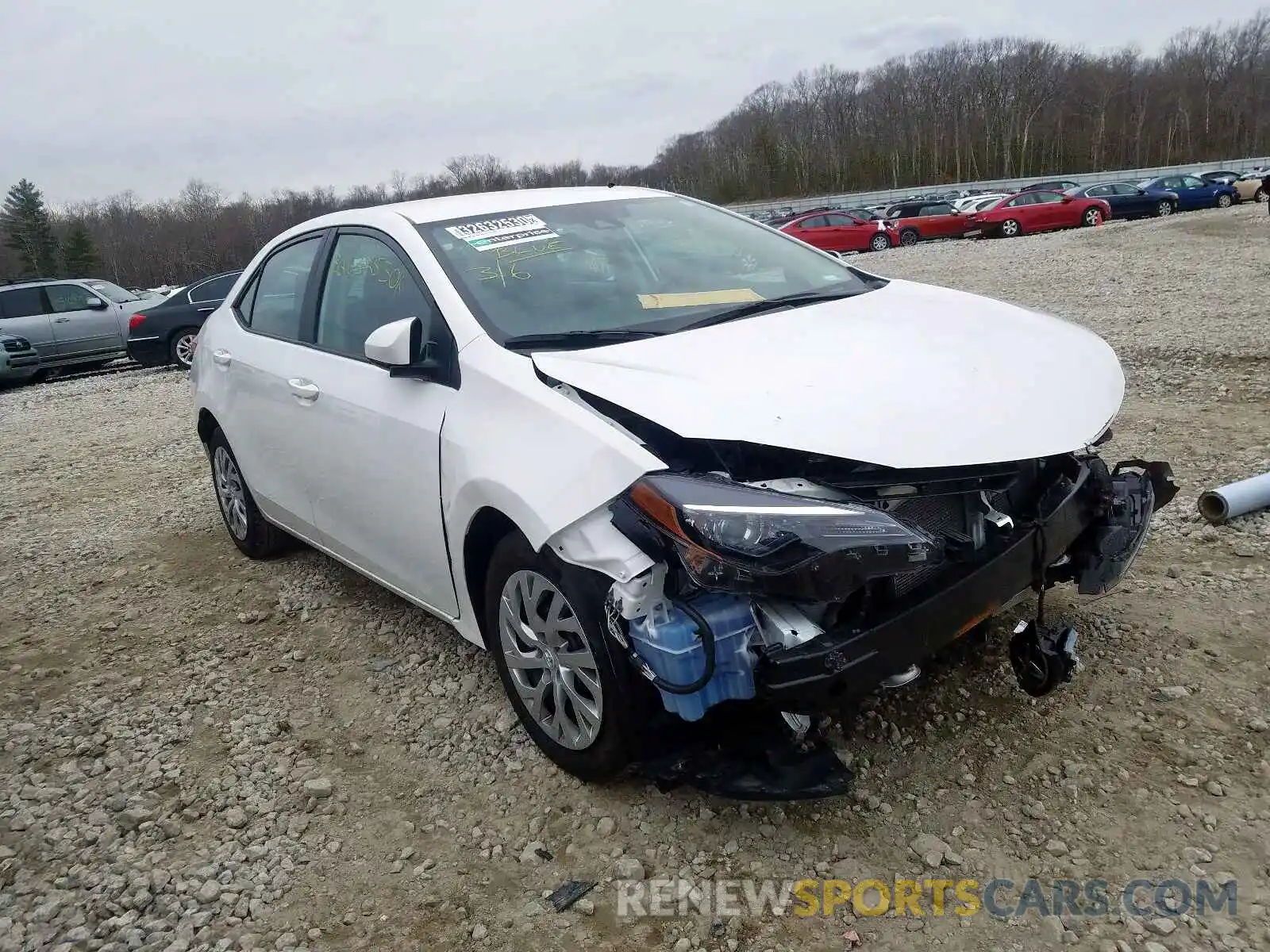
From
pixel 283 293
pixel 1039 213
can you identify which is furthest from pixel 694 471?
pixel 1039 213

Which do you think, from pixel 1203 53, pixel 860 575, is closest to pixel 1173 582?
pixel 860 575

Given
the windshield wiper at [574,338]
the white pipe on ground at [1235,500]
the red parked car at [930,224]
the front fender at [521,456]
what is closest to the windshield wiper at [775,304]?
the windshield wiper at [574,338]

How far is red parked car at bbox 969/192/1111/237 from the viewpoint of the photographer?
27547mm

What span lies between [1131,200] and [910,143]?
2834 inches

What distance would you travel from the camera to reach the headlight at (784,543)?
213 centimetres

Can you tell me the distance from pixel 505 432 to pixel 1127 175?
74944mm

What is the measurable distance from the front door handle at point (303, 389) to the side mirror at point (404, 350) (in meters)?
0.77

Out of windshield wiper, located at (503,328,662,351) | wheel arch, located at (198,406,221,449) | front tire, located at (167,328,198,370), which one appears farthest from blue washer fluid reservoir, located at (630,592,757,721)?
front tire, located at (167,328,198,370)

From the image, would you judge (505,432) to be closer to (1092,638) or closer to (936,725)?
(936,725)

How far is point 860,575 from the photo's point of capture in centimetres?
216

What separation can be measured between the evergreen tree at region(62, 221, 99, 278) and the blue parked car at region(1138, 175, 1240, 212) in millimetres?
70328

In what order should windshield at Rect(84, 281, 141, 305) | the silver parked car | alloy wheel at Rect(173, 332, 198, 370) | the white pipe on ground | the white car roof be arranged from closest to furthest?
the white car roof
the white pipe on ground
alloy wheel at Rect(173, 332, 198, 370)
the silver parked car
windshield at Rect(84, 281, 141, 305)

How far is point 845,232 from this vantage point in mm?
29281

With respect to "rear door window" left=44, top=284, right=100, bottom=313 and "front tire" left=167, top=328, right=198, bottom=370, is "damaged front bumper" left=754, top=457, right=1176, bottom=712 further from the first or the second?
"rear door window" left=44, top=284, right=100, bottom=313
